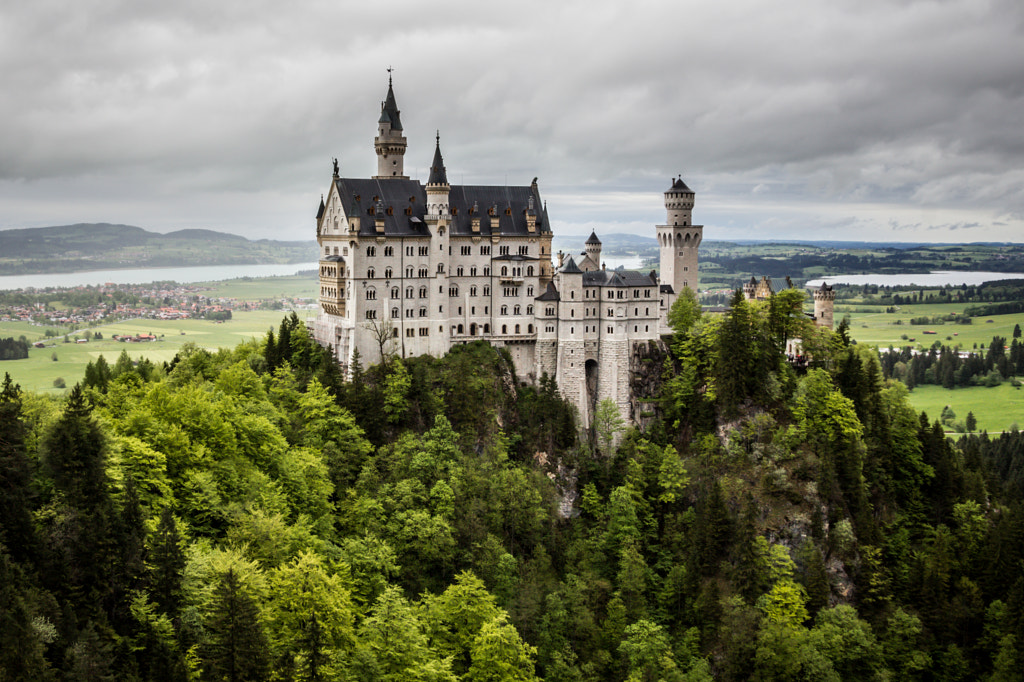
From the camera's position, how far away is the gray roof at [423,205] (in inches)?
3752

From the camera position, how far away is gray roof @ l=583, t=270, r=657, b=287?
99562mm

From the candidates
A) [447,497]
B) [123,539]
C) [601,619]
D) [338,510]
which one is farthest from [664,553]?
[123,539]

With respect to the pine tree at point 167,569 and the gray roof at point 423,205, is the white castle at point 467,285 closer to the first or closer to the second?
the gray roof at point 423,205

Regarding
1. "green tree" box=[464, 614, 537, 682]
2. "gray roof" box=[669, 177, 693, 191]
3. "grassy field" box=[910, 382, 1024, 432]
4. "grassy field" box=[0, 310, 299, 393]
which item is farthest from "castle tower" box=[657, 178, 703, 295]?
"grassy field" box=[910, 382, 1024, 432]

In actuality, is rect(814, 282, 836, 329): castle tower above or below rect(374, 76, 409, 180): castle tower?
below

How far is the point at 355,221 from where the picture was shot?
93188mm

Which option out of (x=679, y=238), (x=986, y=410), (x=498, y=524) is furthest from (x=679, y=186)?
(x=986, y=410)

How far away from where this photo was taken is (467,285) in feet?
327

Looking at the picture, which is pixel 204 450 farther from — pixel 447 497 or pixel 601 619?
pixel 601 619

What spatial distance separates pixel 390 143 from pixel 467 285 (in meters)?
18.3

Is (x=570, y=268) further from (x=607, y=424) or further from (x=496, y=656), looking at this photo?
(x=496, y=656)

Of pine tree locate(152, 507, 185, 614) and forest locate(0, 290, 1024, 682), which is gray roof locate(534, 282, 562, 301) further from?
pine tree locate(152, 507, 185, 614)

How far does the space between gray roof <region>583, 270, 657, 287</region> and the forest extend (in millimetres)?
5249

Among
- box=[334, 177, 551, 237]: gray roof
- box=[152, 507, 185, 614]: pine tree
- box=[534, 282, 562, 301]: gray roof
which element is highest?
box=[334, 177, 551, 237]: gray roof
